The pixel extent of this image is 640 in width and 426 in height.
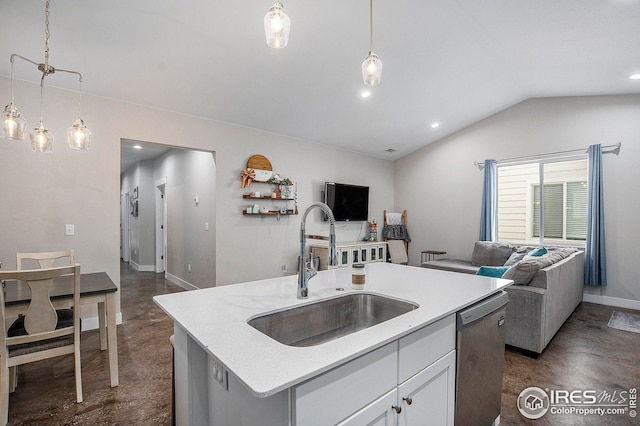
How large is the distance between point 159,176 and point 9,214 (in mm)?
3852

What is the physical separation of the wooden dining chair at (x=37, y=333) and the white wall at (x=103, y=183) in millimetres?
1395

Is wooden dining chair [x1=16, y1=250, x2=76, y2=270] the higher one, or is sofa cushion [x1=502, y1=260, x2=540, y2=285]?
wooden dining chair [x1=16, y1=250, x2=76, y2=270]

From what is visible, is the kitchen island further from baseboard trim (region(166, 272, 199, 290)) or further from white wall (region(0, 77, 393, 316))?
baseboard trim (region(166, 272, 199, 290))

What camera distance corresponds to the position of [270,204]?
4.77 meters

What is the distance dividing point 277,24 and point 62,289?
7.45 ft

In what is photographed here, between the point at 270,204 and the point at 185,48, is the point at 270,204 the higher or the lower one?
the lower one

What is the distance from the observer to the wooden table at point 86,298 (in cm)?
193

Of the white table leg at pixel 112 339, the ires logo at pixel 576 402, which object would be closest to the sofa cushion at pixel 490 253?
the ires logo at pixel 576 402

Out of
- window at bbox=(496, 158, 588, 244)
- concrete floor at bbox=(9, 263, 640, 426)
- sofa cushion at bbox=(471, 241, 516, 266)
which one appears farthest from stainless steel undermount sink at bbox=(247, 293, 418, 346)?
window at bbox=(496, 158, 588, 244)

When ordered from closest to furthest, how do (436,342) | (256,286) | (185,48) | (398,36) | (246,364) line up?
(246,364) → (436,342) → (256,286) → (185,48) → (398,36)

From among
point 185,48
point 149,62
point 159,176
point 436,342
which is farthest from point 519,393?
point 159,176

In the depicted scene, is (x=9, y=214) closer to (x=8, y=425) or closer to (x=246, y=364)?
(x=8, y=425)

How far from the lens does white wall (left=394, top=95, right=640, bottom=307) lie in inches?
168

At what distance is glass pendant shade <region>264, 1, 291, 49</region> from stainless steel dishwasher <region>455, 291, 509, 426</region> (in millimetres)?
1594
